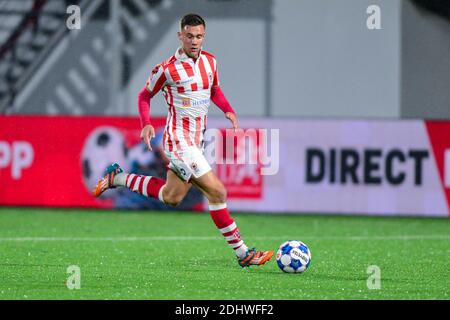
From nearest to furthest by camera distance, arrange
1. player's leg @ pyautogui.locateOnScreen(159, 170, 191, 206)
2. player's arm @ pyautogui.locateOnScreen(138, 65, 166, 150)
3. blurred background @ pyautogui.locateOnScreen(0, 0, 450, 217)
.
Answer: player's arm @ pyautogui.locateOnScreen(138, 65, 166, 150) < player's leg @ pyautogui.locateOnScreen(159, 170, 191, 206) < blurred background @ pyautogui.locateOnScreen(0, 0, 450, 217)

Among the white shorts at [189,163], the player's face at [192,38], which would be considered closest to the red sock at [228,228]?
the white shorts at [189,163]

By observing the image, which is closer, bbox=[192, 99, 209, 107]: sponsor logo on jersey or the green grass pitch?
the green grass pitch

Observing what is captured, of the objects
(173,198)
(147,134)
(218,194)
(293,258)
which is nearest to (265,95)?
(173,198)

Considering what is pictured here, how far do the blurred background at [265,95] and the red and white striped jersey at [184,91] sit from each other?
16.6 ft

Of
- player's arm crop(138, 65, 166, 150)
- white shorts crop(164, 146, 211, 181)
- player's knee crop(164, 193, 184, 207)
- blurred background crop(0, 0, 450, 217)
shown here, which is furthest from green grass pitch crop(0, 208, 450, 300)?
player's arm crop(138, 65, 166, 150)

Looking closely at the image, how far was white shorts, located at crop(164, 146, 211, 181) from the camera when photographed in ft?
29.9

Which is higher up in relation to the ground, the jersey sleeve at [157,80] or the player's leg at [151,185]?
the jersey sleeve at [157,80]

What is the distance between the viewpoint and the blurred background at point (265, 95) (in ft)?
47.1

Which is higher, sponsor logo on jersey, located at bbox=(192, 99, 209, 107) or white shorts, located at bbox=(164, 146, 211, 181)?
sponsor logo on jersey, located at bbox=(192, 99, 209, 107)

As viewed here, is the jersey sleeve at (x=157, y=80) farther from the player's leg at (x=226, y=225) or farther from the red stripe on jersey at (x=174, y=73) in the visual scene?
the player's leg at (x=226, y=225)

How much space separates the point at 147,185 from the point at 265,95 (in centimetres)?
838

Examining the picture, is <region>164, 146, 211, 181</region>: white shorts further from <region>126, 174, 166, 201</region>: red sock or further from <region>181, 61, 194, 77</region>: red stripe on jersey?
<region>181, 61, 194, 77</region>: red stripe on jersey

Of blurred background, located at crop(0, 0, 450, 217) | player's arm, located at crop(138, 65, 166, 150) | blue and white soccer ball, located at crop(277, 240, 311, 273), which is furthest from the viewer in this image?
blurred background, located at crop(0, 0, 450, 217)

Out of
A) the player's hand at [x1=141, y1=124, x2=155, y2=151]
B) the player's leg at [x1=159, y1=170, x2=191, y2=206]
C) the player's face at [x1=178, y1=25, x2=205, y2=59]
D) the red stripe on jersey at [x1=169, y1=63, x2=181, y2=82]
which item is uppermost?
the player's face at [x1=178, y1=25, x2=205, y2=59]
